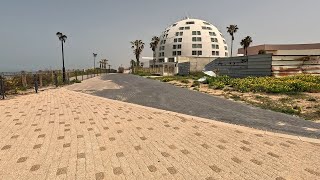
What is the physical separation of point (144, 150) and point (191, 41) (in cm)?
8670

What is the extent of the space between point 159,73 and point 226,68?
2189 cm

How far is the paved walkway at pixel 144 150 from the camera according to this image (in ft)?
14.7

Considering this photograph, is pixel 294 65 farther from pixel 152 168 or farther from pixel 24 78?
pixel 24 78

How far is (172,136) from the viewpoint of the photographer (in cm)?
670

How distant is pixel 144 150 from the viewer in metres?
5.59

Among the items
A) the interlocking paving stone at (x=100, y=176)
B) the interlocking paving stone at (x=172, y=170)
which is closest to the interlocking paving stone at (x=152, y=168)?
the interlocking paving stone at (x=172, y=170)

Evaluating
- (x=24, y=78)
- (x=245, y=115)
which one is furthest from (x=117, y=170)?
(x=24, y=78)

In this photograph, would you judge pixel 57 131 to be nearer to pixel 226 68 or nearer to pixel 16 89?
pixel 16 89

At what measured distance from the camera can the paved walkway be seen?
4.48 metres

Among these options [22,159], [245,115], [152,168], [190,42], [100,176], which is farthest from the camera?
[190,42]

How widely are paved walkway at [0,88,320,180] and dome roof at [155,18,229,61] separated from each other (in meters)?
82.2

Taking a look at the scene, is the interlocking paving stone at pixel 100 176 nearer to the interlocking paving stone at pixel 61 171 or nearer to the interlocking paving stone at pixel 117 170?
the interlocking paving stone at pixel 117 170

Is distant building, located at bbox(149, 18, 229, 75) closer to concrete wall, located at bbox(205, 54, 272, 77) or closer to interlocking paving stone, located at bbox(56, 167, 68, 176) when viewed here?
concrete wall, located at bbox(205, 54, 272, 77)

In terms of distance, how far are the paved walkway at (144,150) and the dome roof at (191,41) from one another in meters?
82.2
